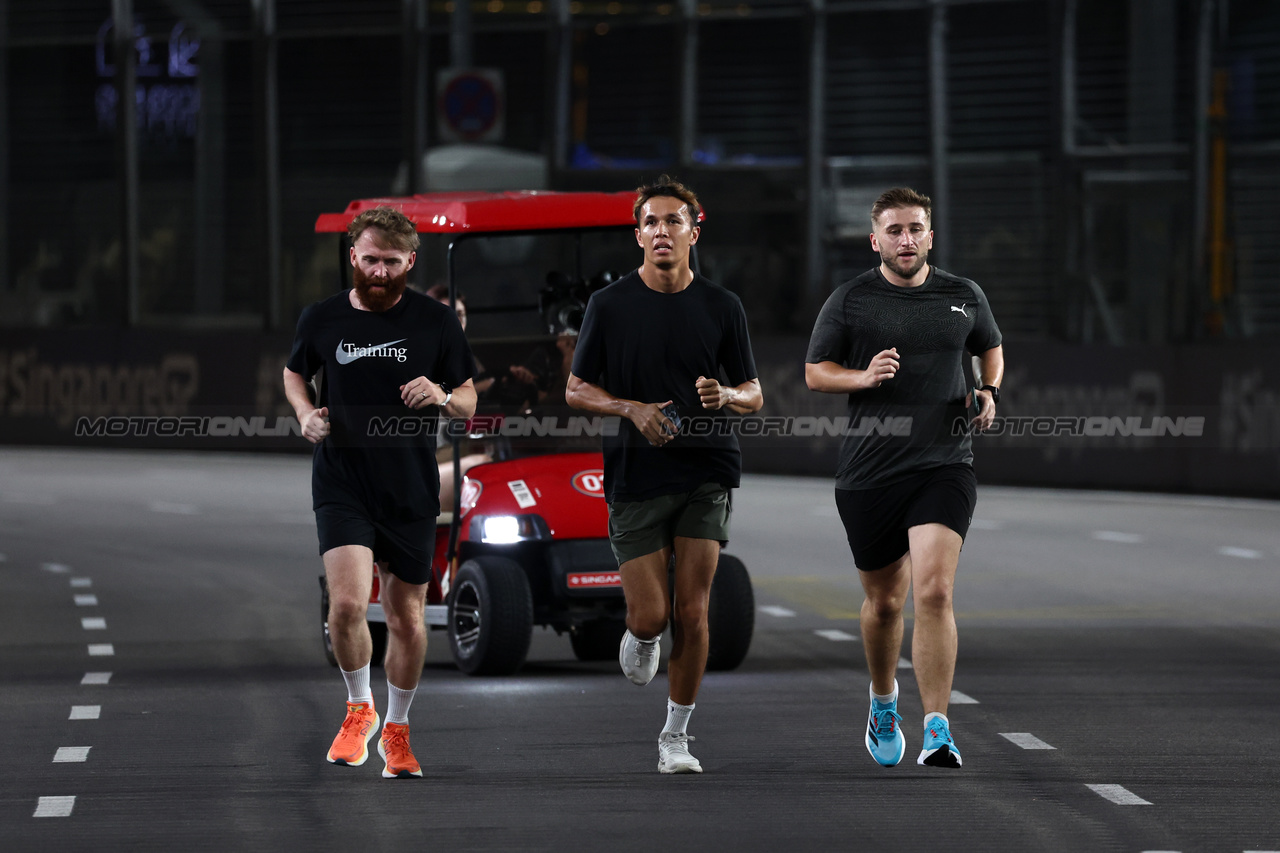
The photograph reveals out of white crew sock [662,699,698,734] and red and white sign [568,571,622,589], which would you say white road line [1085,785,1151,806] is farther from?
red and white sign [568,571,622,589]

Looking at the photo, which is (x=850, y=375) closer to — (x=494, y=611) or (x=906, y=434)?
(x=906, y=434)

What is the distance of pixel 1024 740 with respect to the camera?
884 cm

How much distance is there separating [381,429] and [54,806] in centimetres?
165

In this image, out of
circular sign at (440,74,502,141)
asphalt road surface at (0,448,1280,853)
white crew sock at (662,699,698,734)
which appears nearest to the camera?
asphalt road surface at (0,448,1280,853)

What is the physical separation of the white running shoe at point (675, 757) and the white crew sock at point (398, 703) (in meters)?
0.92

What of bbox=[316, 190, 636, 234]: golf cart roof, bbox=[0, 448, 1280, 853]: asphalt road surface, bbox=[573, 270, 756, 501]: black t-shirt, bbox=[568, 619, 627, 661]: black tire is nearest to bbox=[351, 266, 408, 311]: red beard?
bbox=[573, 270, 756, 501]: black t-shirt

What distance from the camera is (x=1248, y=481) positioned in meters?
22.2

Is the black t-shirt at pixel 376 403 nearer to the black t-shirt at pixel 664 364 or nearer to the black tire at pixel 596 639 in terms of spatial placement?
the black t-shirt at pixel 664 364

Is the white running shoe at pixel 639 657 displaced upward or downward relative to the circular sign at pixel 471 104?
downward

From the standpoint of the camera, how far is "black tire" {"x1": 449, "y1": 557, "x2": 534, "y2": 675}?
10430mm

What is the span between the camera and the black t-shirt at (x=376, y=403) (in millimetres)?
7848

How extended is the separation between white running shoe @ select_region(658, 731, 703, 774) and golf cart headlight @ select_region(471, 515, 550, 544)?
8.65 ft

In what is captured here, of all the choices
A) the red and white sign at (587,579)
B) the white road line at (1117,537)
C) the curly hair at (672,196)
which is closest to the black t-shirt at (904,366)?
the curly hair at (672,196)

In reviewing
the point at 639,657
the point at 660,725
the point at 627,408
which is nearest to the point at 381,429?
the point at 627,408
